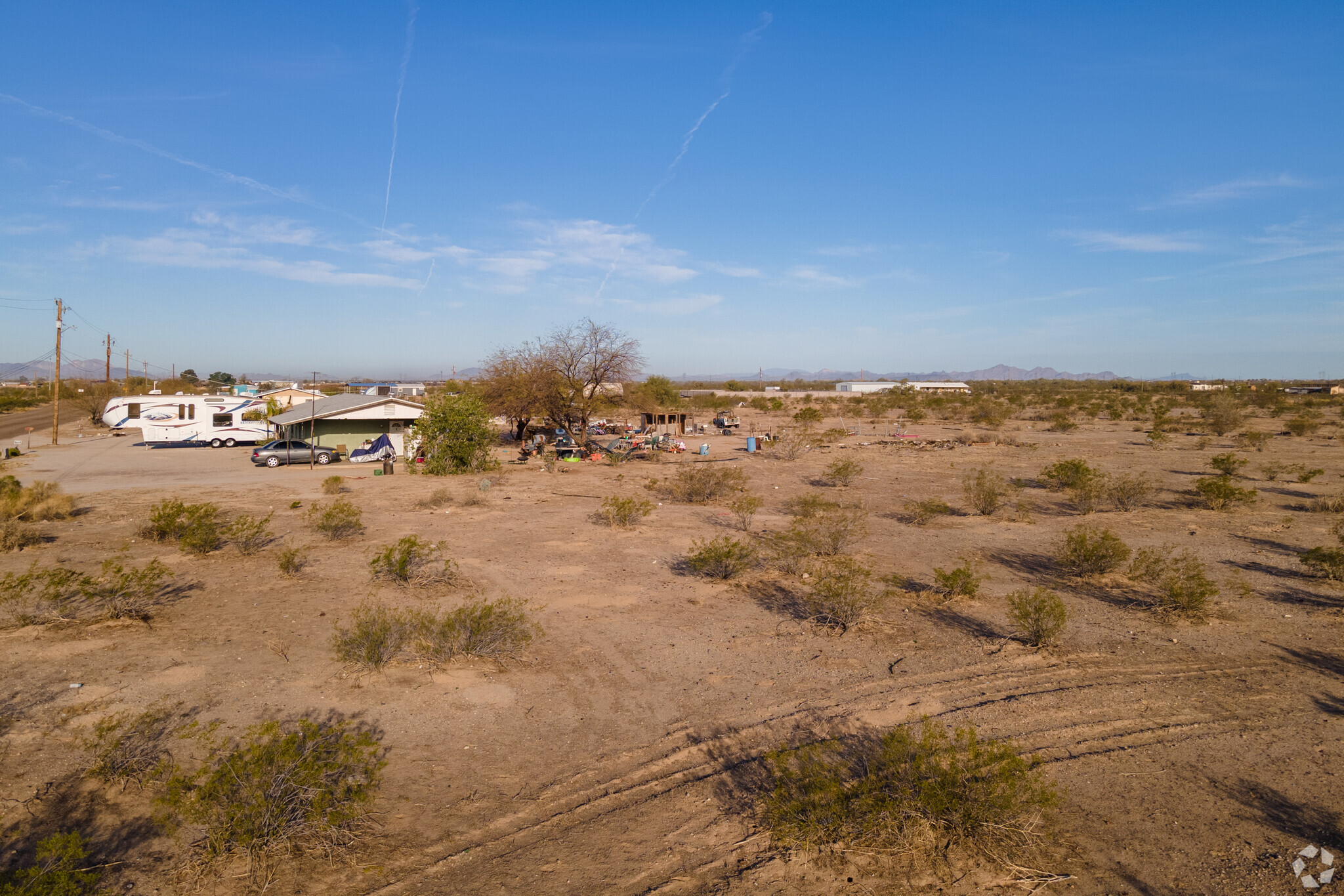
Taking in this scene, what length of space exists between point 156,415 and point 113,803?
141 feet

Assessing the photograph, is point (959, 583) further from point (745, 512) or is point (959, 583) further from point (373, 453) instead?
point (373, 453)

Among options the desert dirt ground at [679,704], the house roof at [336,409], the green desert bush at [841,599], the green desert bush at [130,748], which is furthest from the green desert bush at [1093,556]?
the house roof at [336,409]

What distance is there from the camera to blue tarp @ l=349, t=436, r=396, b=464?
106 feet

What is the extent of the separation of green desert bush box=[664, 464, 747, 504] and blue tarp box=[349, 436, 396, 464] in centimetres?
1694

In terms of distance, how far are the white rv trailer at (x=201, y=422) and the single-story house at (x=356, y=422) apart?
20.9 ft

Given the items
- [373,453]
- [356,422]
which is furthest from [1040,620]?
[356,422]

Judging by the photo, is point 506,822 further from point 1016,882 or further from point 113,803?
point 1016,882

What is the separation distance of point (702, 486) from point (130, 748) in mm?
16348

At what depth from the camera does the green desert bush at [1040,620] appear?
941cm

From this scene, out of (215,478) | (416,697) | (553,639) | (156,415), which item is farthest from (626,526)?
(156,415)

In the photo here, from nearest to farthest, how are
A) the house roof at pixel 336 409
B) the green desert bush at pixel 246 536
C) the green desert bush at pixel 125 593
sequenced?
1. the green desert bush at pixel 125 593
2. the green desert bush at pixel 246 536
3. the house roof at pixel 336 409

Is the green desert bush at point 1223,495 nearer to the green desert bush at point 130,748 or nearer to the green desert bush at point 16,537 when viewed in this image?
the green desert bush at point 130,748

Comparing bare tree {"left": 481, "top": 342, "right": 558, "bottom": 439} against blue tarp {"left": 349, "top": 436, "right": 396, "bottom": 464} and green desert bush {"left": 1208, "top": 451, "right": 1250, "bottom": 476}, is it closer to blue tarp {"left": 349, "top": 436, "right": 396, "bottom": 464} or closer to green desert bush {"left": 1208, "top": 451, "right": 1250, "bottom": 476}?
blue tarp {"left": 349, "top": 436, "right": 396, "bottom": 464}

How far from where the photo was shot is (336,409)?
1314 inches
